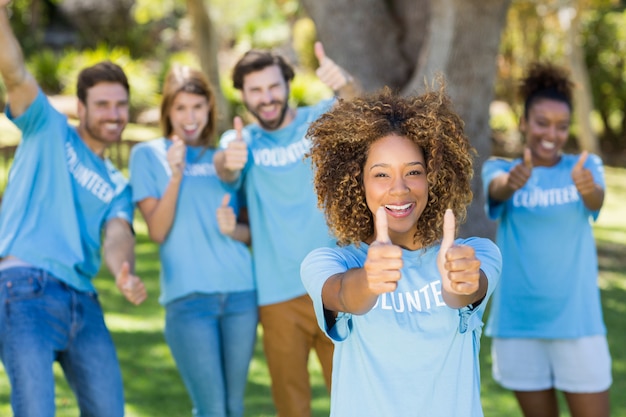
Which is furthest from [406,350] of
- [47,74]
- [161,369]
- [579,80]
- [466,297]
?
[47,74]

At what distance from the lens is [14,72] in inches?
152

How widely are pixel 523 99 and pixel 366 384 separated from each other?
2529 mm

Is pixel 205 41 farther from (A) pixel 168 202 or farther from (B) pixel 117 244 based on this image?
(B) pixel 117 244

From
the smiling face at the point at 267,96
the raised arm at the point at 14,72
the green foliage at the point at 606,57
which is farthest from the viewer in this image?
the green foliage at the point at 606,57

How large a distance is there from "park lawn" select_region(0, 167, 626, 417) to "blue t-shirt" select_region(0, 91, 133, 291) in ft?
5.61

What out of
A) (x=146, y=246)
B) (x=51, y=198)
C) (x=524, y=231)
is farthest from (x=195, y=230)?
(x=146, y=246)

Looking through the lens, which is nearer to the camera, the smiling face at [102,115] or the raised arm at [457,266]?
the raised arm at [457,266]

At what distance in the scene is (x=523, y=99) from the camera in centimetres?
475

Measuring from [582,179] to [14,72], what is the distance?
2596mm

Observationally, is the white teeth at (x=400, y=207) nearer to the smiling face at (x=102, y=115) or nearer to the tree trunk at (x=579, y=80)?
the smiling face at (x=102, y=115)

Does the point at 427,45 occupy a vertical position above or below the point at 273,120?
above

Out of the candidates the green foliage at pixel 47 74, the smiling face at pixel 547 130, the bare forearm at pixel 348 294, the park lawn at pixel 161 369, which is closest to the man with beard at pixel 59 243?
the bare forearm at pixel 348 294

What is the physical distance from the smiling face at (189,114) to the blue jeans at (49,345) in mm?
983

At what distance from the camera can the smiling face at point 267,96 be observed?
443 cm
